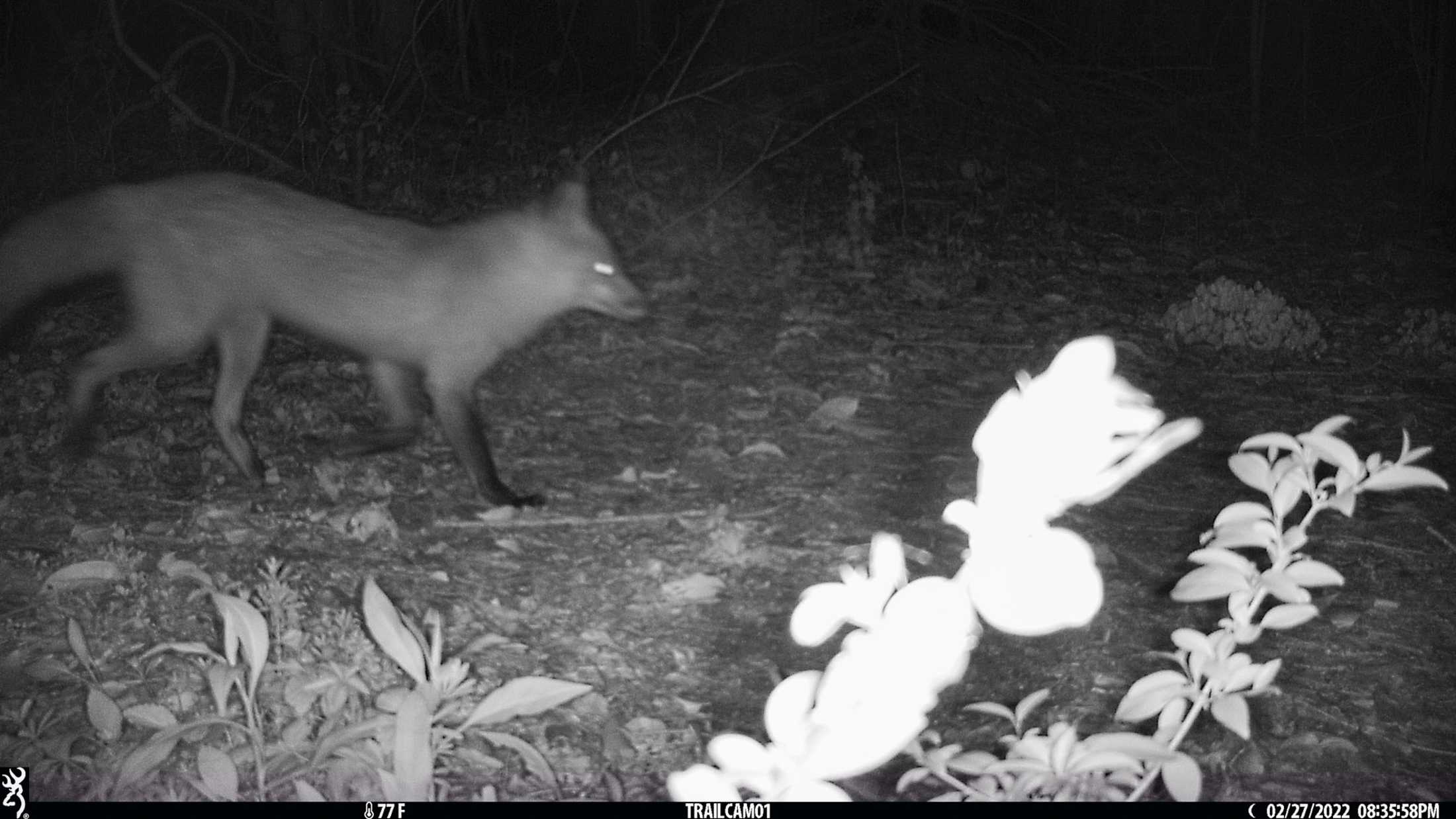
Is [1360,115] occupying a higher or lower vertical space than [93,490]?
higher

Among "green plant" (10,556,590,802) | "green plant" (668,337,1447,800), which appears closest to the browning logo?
"green plant" (10,556,590,802)

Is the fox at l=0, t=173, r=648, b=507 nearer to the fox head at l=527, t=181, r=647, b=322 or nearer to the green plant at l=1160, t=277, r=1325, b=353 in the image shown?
the fox head at l=527, t=181, r=647, b=322

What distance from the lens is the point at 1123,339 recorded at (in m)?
6.03

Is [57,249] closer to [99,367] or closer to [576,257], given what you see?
[99,367]

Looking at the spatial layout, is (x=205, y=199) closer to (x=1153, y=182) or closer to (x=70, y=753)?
(x=70, y=753)

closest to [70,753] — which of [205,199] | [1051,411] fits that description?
[205,199]

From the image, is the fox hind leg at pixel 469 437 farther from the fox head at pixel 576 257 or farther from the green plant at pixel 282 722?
the green plant at pixel 282 722

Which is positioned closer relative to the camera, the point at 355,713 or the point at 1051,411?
the point at 1051,411

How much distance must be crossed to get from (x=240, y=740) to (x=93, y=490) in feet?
6.50

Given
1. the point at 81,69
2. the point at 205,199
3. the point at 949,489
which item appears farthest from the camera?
the point at 81,69

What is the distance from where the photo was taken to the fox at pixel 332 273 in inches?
152

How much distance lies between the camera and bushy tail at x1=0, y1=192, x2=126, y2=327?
396 centimetres

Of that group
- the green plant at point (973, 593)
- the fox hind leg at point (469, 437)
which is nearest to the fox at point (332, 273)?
the fox hind leg at point (469, 437)

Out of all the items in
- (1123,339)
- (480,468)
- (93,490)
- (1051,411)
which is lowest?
(93,490)
